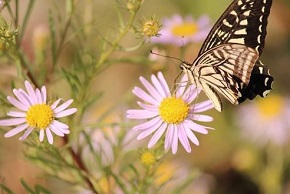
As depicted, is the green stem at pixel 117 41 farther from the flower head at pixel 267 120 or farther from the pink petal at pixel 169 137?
the flower head at pixel 267 120

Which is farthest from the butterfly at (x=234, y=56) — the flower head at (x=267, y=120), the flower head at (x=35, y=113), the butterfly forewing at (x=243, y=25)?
the flower head at (x=267, y=120)

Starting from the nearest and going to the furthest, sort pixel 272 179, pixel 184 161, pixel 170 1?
pixel 272 179 → pixel 184 161 → pixel 170 1

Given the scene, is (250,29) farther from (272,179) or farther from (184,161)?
(184,161)

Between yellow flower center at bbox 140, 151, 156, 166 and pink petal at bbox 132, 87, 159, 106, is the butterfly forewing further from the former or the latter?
yellow flower center at bbox 140, 151, 156, 166

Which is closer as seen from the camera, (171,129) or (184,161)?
(171,129)

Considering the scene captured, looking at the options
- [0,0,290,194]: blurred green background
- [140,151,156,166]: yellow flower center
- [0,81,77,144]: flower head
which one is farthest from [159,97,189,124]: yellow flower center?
[0,0,290,194]: blurred green background

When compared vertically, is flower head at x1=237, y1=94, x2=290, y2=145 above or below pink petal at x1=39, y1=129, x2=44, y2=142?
above

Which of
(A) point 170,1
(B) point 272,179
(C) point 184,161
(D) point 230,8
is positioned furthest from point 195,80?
(A) point 170,1
